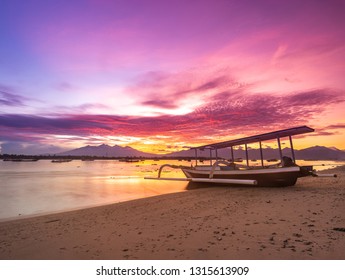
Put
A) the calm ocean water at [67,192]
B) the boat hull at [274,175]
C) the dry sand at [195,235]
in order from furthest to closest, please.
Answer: the boat hull at [274,175] → the calm ocean water at [67,192] → the dry sand at [195,235]

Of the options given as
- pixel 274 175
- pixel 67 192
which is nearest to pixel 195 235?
pixel 274 175

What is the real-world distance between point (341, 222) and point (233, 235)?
401cm

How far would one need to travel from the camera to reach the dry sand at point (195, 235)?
249 inches

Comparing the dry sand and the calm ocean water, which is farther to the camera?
the calm ocean water

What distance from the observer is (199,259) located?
6.02 m

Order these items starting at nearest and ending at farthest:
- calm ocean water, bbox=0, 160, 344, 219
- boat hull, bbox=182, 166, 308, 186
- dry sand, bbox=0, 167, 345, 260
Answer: dry sand, bbox=0, 167, 345, 260 < calm ocean water, bbox=0, 160, 344, 219 < boat hull, bbox=182, 166, 308, 186

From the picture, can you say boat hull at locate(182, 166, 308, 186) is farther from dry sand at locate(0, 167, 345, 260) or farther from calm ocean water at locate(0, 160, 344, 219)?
calm ocean water at locate(0, 160, 344, 219)

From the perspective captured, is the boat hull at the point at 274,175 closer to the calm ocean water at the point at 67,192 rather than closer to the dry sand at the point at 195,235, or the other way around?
the dry sand at the point at 195,235

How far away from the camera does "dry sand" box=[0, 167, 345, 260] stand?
6.33 meters

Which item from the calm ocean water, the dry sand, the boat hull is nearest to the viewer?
the dry sand

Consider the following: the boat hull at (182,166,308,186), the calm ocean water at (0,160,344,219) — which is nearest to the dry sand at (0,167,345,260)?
the boat hull at (182,166,308,186)

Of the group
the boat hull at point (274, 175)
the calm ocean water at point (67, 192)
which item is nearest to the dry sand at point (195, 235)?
the boat hull at point (274, 175)
